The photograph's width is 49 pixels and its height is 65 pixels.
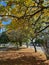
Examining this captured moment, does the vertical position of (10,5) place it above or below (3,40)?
above

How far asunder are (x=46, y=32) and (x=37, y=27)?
8.97 feet

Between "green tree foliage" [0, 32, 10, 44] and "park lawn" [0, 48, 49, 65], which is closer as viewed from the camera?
"park lawn" [0, 48, 49, 65]

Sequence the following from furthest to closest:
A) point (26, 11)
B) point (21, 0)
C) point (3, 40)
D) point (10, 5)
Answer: point (3, 40) < point (26, 11) < point (10, 5) < point (21, 0)

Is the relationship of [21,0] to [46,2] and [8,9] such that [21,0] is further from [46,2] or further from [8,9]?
[46,2]

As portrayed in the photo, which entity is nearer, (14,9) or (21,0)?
(21,0)

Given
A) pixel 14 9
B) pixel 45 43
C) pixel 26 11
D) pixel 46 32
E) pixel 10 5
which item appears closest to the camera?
pixel 10 5

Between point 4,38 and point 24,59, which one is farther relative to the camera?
point 4,38

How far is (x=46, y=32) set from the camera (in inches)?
1081

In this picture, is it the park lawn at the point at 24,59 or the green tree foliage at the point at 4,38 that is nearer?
the park lawn at the point at 24,59

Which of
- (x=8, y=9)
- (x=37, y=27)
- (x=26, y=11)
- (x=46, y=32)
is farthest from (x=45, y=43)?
(x=8, y=9)

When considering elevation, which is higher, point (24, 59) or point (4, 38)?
point (4, 38)

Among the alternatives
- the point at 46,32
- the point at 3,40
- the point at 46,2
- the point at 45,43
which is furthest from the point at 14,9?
the point at 3,40

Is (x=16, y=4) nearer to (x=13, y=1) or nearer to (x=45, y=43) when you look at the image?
(x=13, y=1)

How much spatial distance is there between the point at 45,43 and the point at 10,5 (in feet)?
40.3
